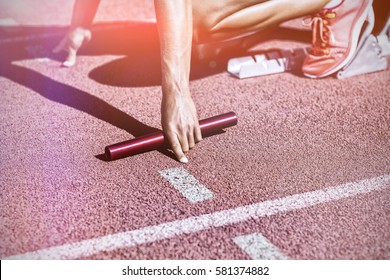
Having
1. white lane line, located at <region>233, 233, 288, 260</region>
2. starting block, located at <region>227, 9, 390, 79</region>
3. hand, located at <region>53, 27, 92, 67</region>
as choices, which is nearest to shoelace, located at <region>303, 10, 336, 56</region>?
starting block, located at <region>227, 9, 390, 79</region>

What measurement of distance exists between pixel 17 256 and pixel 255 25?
80.7 inches

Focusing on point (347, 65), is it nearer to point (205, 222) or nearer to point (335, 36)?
point (335, 36)

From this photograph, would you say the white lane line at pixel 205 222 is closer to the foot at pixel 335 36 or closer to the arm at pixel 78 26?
the foot at pixel 335 36

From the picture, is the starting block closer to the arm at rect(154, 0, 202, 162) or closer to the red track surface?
the red track surface

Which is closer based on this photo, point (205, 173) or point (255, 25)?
point (205, 173)

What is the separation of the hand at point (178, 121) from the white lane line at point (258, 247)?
1.97ft

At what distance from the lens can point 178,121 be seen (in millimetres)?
2258

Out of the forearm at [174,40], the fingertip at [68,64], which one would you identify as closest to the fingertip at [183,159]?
the forearm at [174,40]

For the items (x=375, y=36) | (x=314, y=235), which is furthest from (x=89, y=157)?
(x=375, y=36)

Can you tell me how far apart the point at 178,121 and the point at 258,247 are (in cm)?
74

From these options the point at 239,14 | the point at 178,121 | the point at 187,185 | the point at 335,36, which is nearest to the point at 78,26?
the point at 239,14

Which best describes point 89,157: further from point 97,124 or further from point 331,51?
point 331,51
